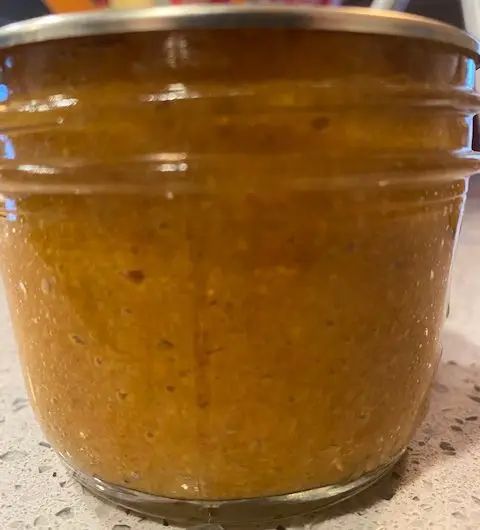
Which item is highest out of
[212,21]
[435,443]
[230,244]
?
[212,21]

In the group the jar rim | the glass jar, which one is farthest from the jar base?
the jar rim

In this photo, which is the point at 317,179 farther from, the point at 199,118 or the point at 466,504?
the point at 466,504

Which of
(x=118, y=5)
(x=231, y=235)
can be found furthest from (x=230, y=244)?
(x=118, y=5)

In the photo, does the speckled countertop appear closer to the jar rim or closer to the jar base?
the jar base

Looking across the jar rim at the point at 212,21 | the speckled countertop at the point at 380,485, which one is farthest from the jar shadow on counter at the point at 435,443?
the jar rim at the point at 212,21

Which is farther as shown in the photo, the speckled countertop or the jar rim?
the speckled countertop

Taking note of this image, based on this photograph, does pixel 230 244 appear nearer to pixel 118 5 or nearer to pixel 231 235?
pixel 231 235

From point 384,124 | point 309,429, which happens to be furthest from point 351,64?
point 309,429
